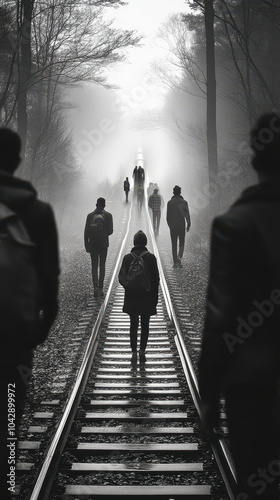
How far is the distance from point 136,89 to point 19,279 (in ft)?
165

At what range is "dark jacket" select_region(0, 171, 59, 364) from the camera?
265cm

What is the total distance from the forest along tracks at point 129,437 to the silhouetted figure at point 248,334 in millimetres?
2216

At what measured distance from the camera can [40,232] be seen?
2748mm

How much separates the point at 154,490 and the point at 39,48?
19.2 meters

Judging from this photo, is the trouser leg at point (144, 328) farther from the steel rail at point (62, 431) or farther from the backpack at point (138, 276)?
the steel rail at point (62, 431)

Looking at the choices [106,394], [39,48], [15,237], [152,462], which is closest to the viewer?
[15,237]

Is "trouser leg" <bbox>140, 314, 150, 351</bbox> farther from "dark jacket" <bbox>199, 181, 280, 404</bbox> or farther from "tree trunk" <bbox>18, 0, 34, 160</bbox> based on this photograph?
"tree trunk" <bbox>18, 0, 34, 160</bbox>

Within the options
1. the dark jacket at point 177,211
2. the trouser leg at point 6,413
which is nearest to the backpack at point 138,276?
the trouser leg at point 6,413

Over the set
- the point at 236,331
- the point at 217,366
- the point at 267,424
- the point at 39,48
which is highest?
the point at 39,48

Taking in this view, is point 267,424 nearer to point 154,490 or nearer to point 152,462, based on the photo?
point 154,490

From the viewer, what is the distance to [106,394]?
6.66 m

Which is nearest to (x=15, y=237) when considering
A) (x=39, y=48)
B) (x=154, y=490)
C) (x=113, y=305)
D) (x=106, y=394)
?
(x=154, y=490)

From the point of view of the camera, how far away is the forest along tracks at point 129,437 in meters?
4.42

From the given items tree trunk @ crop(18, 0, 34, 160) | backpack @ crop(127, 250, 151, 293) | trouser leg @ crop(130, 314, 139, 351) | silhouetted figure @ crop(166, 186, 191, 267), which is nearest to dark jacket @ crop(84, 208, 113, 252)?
silhouetted figure @ crop(166, 186, 191, 267)
